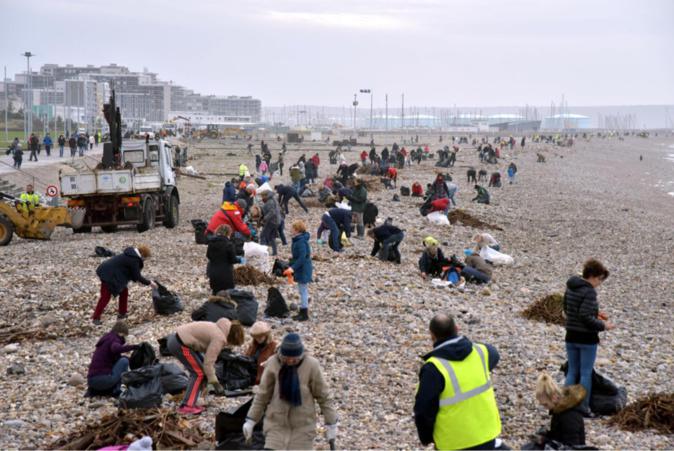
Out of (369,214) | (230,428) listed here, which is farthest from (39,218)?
(230,428)

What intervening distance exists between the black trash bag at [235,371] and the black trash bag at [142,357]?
773 millimetres

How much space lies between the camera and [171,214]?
73.9 ft

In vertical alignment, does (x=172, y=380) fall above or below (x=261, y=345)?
below

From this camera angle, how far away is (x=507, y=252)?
21.3m

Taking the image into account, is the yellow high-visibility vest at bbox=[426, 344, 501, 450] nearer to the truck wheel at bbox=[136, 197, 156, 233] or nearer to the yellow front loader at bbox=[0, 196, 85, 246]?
the truck wheel at bbox=[136, 197, 156, 233]

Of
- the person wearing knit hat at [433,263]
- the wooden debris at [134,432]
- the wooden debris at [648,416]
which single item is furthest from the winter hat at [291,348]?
the person wearing knit hat at [433,263]

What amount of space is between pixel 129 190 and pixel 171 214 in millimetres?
1799

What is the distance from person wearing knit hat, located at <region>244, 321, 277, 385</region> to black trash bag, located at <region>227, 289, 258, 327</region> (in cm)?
249

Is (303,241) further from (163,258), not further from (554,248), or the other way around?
(554,248)

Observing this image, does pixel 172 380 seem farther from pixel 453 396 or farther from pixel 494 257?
pixel 494 257

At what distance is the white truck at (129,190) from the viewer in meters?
20.8

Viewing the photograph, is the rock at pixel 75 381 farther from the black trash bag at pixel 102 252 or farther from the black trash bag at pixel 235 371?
the black trash bag at pixel 102 252

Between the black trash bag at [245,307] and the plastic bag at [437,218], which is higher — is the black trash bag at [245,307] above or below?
below

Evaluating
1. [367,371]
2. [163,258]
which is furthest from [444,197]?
[367,371]
